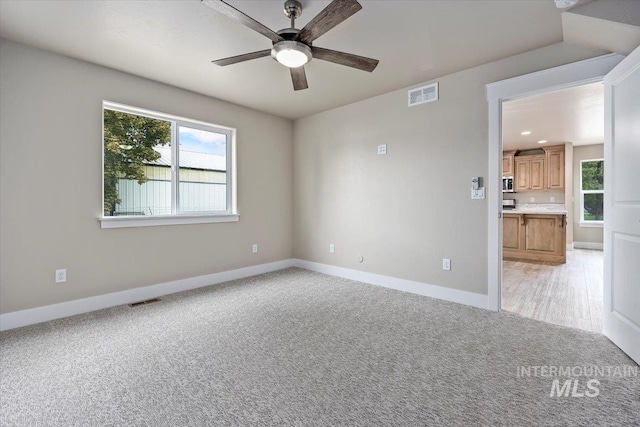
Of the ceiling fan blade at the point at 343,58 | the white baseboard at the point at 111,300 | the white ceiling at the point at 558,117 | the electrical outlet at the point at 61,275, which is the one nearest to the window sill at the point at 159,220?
the electrical outlet at the point at 61,275

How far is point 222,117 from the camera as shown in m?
4.20

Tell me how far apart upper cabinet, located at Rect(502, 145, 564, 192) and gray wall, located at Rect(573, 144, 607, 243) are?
2.42 feet

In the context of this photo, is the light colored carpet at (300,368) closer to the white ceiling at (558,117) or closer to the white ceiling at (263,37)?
the white ceiling at (263,37)

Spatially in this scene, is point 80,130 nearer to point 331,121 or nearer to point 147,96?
point 147,96

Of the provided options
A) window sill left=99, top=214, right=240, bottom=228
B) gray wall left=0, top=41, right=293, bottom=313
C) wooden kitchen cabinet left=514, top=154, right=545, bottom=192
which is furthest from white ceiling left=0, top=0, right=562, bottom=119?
wooden kitchen cabinet left=514, top=154, right=545, bottom=192

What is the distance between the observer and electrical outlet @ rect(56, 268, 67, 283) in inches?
113

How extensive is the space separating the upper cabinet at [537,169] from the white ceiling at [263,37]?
17.5 feet

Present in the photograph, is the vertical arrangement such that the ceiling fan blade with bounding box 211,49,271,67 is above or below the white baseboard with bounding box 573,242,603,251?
above

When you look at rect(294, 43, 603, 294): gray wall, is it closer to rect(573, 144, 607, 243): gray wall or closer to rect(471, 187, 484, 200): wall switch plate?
rect(471, 187, 484, 200): wall switch plate

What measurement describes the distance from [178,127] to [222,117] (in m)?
0.64

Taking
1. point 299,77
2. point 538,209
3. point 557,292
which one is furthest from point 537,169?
point 299,77

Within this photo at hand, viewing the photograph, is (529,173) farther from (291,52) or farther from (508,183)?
(291,52)

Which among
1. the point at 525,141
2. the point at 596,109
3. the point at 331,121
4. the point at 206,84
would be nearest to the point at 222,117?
the point at 206,84

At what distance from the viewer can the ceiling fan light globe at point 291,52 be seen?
2100 millimetres
